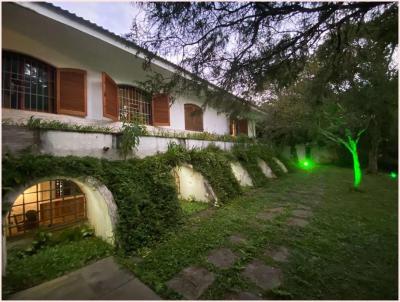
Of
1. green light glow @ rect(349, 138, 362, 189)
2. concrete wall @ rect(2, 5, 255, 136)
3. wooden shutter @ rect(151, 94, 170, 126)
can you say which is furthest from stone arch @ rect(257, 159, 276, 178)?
concrete wall @ rect(2, 5, 255, 136)

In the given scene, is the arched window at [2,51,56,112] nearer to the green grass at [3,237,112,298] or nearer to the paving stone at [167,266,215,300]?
the green grass at [3,237,112,298]

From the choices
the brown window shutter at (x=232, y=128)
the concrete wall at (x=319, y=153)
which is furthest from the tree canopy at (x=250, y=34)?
the concrete wall at (x=319, y=153)

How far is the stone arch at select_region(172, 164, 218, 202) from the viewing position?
22.1 feet

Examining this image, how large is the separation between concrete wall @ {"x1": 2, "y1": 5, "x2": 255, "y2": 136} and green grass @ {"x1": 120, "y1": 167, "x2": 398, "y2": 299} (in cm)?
285

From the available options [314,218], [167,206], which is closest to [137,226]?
[167,206]

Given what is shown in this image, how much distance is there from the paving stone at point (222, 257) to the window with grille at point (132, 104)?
15.1ft

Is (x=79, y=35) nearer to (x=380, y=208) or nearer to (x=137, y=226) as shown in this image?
(x=137, y=226)

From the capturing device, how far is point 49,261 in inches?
143

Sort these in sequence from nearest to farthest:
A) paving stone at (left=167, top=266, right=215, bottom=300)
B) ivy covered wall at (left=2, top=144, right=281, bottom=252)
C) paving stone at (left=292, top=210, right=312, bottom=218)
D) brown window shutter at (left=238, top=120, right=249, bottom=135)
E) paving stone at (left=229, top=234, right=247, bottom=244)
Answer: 1. paving stone at (left=167, top=266, right=215, bottom=300)
2. ivy covered wall at (left=2, top=144, right=281, bottom=252)
3. paving stone at (left=229, top=234, right=247, bottom=244)
4. paving stone at (left=292, top=210, right=312, bottom=218)
5. brown window shutter at (left=238, top=120, right=249, bottom=135)

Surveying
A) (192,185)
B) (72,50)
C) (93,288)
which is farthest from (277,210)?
(72,50)

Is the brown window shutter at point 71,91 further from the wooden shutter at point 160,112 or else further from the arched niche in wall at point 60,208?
the wooden shutter at point 160,112

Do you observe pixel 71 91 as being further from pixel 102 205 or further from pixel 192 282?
pixel 192 282

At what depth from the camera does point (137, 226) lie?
13.6 feet

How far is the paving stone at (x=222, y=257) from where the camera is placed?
138 inches
